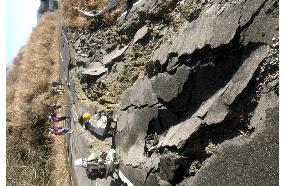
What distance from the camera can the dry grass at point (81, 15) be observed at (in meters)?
14.5

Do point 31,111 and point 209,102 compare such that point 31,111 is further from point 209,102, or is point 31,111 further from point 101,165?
point 209,102

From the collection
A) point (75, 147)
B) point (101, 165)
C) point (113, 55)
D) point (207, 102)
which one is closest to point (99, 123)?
point (101, 165)

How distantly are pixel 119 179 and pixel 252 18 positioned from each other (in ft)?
17.9

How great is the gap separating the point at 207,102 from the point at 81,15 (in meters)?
11.1

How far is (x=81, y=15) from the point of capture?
17.1 metres

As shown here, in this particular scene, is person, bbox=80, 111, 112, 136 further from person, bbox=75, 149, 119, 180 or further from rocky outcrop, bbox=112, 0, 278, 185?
rocky outcrop, bbox=112, 0, 278, 185

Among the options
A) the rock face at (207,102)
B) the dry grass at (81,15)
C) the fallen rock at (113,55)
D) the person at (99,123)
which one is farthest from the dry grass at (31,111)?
the rock face at (207,102)

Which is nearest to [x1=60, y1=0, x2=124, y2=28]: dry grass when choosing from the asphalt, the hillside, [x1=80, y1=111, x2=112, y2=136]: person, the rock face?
the hillside

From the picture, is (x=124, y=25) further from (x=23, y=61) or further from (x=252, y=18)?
(x=23, y=61)

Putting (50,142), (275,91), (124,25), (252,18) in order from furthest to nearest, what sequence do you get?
(50,142) → (124,25) → (252,18) → (275,91)

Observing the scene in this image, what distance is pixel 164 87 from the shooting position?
27.4 ft

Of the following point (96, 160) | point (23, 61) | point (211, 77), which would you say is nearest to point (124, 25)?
point (96, 160)

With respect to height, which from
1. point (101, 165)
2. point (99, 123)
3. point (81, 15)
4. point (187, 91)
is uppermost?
point (187, 91)

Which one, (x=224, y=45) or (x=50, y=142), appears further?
(x=50, y=142)
